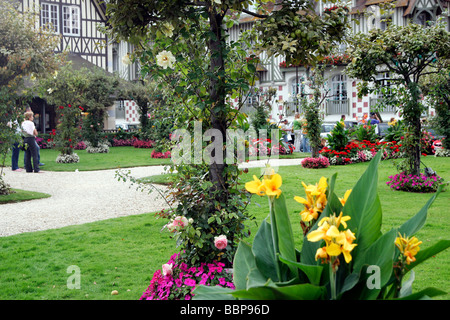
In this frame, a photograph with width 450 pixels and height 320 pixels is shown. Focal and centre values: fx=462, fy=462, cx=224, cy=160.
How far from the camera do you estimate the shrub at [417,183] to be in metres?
9.16

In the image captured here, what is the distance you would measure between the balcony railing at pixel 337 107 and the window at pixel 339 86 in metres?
0.24

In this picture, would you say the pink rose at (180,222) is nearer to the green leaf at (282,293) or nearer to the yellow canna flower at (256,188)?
the yellow canna flower at (256,188)

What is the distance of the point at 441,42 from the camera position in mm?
8391

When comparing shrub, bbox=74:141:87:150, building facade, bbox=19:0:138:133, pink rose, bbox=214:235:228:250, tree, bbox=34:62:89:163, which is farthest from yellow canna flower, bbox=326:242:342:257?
building facade, bbox=19:0:138:133

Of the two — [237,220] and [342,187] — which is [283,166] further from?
[237,220]

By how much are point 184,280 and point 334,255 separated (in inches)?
91.6

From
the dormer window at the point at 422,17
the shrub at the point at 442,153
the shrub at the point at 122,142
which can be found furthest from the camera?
the shrub at the point at 122,142

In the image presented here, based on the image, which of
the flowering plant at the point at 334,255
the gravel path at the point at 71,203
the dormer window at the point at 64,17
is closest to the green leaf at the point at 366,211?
the flowering plant at the point at 334,255

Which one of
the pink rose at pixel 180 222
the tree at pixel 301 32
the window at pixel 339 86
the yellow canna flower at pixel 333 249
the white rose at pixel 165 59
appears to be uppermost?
the window at pixel 339 86

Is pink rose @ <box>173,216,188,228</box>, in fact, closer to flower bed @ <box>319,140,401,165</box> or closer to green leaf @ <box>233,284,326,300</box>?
green leaf @ <box>233,284,326,300</box>

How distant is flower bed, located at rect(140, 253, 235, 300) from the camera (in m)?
3.36

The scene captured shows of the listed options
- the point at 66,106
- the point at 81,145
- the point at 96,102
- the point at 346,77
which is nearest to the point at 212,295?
the point at 66,106

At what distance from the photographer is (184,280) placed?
3465 mm
